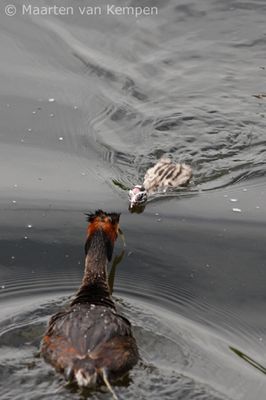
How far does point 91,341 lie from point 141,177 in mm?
4750

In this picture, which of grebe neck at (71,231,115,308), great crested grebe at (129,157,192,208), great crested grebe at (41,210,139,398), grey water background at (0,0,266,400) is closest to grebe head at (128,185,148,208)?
great crested grebe at (129,157,192,208)

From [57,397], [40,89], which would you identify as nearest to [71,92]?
[40,89]

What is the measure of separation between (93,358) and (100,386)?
0.24 m

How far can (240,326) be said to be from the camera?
28.8ft

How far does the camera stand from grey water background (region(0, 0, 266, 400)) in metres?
8.32

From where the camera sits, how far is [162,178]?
39.3 feet

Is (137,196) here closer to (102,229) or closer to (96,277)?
(102,229)

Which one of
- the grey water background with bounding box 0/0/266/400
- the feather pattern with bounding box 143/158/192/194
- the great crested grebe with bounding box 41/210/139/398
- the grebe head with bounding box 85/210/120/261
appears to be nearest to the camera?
the great crested grebe with bounding box 41/210/139/398

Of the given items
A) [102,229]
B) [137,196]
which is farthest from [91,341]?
[137,196]

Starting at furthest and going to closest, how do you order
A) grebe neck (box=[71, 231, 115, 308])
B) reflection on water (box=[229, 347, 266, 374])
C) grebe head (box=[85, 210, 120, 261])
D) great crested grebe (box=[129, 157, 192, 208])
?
great crested grebe (box=[129, 157, 192, 208]) < grebe head (box=[85, 210, 120, 261]) < grebe neck (box=[71, 231, 115, 308]) < reflection on water (box=[229, 347, 266, 374])

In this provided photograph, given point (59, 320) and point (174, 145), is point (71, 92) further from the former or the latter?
point (59, 320)

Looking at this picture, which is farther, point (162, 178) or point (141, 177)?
point (141, 177)

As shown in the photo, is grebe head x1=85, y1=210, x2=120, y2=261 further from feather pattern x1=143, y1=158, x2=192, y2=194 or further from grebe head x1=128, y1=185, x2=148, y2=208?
feather pattern x1=143, y1=158, x2=192, y2=194

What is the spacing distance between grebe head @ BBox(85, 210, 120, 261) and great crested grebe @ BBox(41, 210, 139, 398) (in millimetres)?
646
